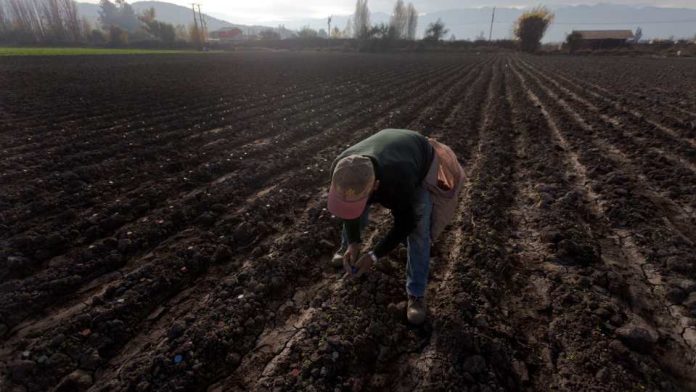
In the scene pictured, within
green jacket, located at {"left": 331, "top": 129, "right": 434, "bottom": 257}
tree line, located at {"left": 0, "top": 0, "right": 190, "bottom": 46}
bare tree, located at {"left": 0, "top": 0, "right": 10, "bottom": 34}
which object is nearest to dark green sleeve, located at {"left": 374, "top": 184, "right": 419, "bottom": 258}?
green jacket, located at {"left": 331, "top": 129, "right": 434, "bottom": 257}

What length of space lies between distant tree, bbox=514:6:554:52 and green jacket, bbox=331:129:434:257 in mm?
66119

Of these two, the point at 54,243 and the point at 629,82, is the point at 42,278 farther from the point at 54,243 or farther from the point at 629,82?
the point at 629,82

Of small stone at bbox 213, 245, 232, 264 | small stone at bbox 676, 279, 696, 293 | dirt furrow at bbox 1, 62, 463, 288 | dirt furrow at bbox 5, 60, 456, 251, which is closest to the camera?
small stone at bbox 676, 279, 696, 293

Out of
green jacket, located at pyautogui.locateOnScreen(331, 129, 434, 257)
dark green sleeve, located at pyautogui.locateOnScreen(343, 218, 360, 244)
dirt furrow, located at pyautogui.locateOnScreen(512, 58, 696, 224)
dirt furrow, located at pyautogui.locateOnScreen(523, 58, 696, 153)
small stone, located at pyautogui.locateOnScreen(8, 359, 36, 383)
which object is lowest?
small stone, located at pyautogui.locateOnScreen(8, 359, 36, 383)

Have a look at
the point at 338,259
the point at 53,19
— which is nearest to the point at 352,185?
the point at 338,259

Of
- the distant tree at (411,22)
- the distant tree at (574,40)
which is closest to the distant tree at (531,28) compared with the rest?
the distant tree at (574,40)

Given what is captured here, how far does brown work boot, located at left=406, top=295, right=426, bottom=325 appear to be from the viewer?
2.91m

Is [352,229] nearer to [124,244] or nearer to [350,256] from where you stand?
[350,256]

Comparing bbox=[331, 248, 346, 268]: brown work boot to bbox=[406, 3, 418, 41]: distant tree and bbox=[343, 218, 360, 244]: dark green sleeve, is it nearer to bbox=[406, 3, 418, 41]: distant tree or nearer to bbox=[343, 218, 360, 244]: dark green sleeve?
bbox=[343, 218, 360, 244]: dark green sleeve

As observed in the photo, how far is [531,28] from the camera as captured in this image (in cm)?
5681

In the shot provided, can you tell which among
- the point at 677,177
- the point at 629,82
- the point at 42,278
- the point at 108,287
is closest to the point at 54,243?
the point at 42,278

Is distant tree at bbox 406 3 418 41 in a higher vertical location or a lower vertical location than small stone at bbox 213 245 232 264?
higher

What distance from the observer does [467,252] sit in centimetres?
386

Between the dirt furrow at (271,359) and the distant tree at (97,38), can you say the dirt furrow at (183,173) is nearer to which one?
the dirt furrow at (271,359)
